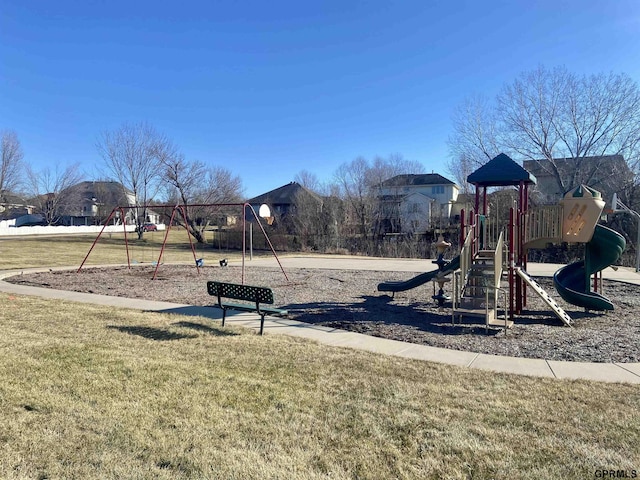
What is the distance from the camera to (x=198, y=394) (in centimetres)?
441

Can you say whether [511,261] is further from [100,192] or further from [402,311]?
[100,192]

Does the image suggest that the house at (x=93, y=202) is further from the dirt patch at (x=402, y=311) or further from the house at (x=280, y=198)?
the dirt patch at (x=402, y=311)

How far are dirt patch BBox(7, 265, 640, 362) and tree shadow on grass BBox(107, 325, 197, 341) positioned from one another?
9.36ft

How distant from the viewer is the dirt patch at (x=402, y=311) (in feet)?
22.9

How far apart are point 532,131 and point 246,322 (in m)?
31.4

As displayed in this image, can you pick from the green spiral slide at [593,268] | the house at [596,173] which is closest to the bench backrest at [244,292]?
the green spiral slide at [593,268]

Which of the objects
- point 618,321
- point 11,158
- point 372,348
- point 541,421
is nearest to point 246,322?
point 372,348

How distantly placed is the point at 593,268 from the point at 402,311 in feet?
15.6

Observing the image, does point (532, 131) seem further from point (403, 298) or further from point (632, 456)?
point (632, 456)

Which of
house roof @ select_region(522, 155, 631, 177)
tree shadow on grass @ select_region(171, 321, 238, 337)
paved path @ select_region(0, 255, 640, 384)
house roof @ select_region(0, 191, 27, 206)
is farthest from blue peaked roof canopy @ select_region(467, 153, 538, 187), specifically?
house roof @ select_region(0, 191, 27, 206)

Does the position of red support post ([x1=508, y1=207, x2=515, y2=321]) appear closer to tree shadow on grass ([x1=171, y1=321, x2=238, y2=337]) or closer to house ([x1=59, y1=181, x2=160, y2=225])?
tree shadow on grass ([x1=171, y1=321, x2=238, y2=337])

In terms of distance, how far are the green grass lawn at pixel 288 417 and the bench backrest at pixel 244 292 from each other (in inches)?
57.9

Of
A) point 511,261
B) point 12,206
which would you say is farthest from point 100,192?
point 511,261

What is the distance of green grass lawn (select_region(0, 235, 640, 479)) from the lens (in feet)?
10.3
